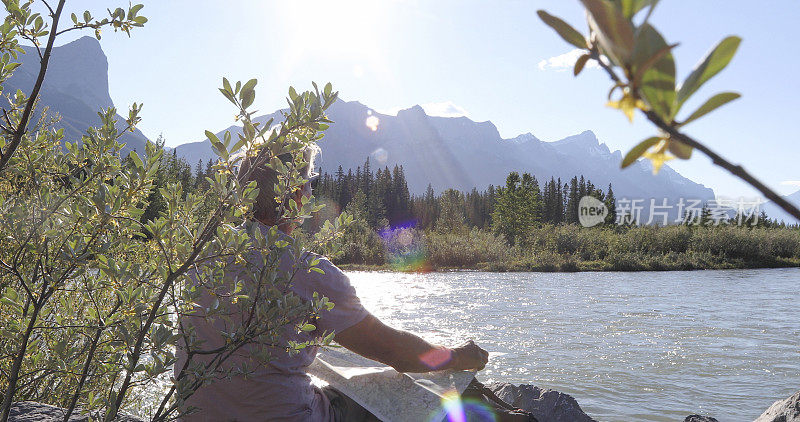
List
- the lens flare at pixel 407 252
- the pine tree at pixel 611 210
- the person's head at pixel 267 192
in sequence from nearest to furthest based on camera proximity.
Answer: the person's head at pixel 267 192 < the lens flare at pixel 407 252 < the pine tree at pixel 611 210

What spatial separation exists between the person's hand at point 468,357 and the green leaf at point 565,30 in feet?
6.32

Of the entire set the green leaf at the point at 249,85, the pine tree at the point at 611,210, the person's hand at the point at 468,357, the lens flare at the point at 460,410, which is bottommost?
the lens flare at the point at 460,410

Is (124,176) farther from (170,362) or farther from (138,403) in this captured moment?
(138,403)

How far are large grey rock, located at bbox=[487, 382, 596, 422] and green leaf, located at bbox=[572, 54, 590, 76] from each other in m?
2.72

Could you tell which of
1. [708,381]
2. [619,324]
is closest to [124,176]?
[708,381]

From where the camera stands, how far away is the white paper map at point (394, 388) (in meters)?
2.04

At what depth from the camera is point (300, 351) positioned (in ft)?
6.05

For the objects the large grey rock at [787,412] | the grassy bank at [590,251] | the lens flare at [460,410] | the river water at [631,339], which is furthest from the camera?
the grassy bank at [590,251]

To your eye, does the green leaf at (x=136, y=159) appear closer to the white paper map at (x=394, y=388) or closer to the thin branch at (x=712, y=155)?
the white paper map at (x=394, y=388)

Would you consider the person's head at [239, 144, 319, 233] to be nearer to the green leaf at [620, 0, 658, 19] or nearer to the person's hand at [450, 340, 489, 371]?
the person's hand at [450, 340, 489, 371]

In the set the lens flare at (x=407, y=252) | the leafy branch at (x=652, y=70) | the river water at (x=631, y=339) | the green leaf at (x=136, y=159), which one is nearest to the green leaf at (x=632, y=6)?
the leafy branch at (x=652, y=70)

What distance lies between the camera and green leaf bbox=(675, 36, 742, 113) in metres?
0.28

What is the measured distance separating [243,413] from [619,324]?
7.19 metres

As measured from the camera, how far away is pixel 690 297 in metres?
11.6
